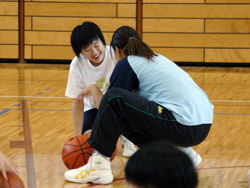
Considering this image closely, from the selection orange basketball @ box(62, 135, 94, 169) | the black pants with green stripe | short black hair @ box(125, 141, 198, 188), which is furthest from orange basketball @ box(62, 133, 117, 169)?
short black hair @ box(125, 141, 198, 188)

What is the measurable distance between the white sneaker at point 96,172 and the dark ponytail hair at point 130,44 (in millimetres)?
628

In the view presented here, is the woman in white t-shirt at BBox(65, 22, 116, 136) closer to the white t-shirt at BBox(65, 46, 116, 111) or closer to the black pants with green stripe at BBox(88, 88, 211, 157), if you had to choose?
the white t-shirt at BBox(65, 46, 116, 111)

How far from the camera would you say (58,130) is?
13.5 feet

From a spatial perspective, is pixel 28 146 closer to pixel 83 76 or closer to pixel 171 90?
pixel 83 76

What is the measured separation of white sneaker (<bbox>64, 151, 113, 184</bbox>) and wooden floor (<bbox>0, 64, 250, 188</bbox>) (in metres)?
0.05

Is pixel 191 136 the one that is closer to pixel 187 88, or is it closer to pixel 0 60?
pixel 187 88

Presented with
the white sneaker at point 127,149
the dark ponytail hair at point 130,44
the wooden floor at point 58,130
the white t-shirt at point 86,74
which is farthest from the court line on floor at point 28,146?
the dark ponytail hair at point 130,44

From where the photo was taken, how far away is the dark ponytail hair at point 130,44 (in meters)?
2.80

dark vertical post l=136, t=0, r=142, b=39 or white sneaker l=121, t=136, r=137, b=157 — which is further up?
dark vertical post l=136, t=0, r=142, b=39

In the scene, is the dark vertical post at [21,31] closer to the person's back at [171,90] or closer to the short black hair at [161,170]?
the person's back at [171,90]

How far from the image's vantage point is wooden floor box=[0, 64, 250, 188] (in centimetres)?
296

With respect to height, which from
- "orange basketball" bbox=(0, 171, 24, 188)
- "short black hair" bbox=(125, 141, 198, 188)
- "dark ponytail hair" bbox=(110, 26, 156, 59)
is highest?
"dark ponytail hair" bbox=(110, 26, 156, 59)

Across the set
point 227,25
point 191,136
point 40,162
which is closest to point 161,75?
point 191,136

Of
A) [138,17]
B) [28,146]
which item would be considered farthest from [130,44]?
[138,17]
